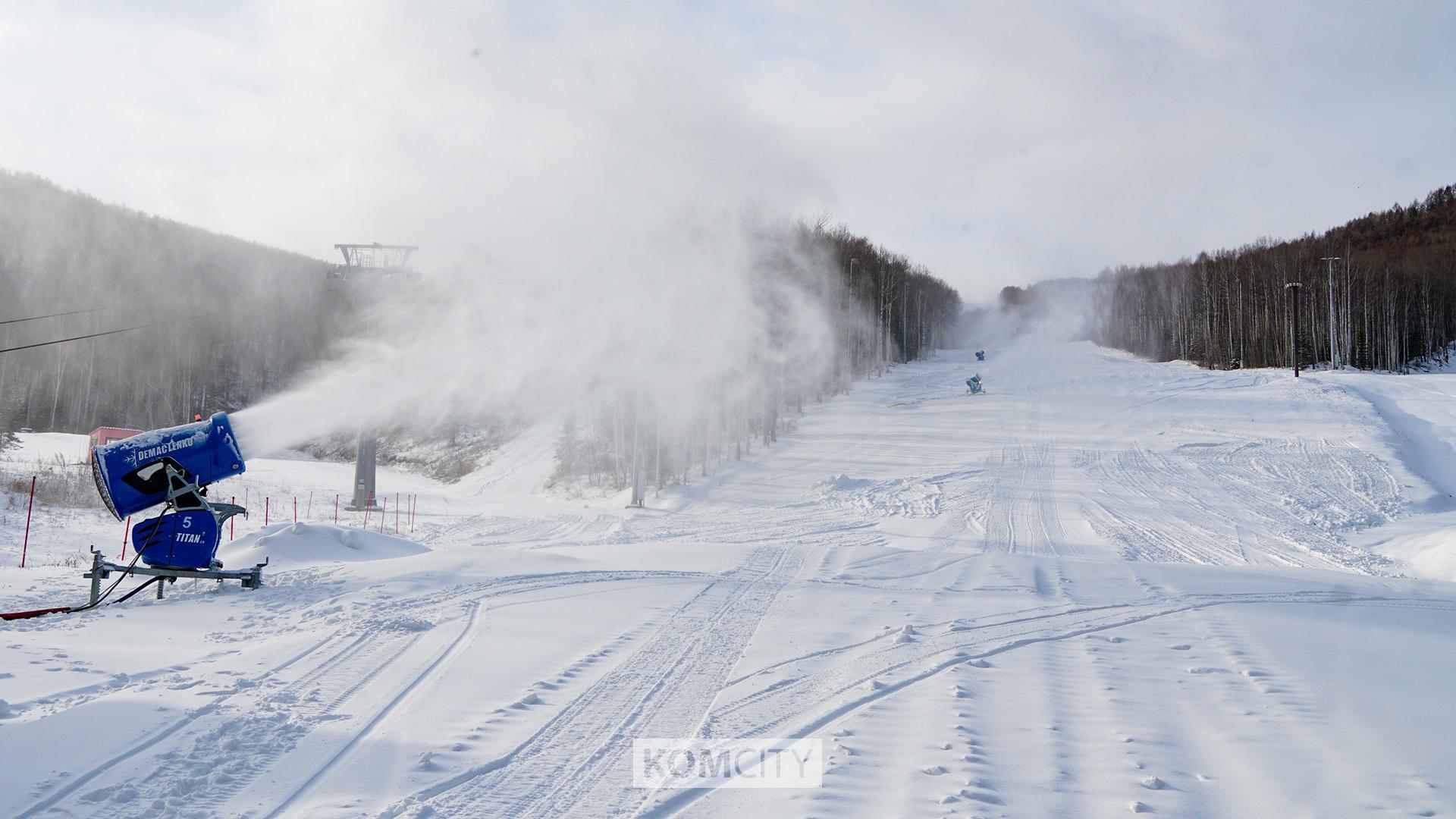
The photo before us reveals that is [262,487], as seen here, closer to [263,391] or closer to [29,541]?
[29,541]

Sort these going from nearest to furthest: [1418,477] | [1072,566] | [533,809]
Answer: [533,809]
[1072,566]
[1418,477]

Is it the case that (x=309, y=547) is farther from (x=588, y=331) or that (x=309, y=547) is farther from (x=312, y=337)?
(x=312, y=337)

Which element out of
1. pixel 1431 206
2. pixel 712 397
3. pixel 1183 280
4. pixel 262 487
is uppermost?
pixel 1431 206

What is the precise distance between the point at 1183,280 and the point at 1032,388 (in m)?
48.8

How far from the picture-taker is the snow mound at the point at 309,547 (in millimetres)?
11367

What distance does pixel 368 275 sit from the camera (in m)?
27.2

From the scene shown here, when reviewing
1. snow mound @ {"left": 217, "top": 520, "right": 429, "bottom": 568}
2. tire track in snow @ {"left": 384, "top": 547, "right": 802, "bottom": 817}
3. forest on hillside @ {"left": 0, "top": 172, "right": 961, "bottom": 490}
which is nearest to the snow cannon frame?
snow mound @ {"left": 217, "top": 520, "right": 429, "bottom": 568}

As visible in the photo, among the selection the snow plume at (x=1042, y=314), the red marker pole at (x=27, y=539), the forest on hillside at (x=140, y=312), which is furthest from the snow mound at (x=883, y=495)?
the snow plume at (x=1042, y=314)

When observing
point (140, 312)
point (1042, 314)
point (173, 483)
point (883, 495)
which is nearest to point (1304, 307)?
point (883, 495)

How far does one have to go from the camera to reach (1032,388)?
43.8 meters

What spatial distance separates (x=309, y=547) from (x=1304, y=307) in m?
70.7

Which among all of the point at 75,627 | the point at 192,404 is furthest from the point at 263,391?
the point at 75,627

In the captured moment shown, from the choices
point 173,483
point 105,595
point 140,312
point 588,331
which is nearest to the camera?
point 105,595

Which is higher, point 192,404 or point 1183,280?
point 1183,280
